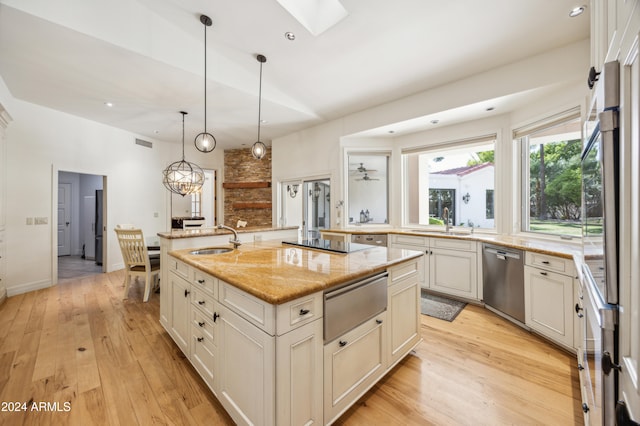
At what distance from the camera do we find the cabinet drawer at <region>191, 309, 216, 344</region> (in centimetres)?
160

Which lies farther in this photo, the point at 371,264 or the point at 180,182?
the point at 180,182

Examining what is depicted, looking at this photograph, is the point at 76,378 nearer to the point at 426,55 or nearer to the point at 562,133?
the point at 426,55

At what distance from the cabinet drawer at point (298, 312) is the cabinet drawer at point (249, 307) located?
4 cm

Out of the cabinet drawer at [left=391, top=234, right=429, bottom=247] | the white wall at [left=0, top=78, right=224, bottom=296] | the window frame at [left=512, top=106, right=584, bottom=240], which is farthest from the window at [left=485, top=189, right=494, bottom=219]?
the white wall at [left=0, top=78, right=224, bottom=296]

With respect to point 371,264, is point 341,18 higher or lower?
higher

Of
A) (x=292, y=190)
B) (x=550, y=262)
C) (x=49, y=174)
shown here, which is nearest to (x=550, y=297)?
(x=550, y=262)

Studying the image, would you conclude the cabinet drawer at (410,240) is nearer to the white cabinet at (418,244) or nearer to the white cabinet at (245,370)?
the white cabinet at (418,244)

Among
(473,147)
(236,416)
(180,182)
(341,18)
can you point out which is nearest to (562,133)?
(473,147)

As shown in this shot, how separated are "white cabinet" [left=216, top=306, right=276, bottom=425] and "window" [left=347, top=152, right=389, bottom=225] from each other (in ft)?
11.5

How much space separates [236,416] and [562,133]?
4055 millimetres

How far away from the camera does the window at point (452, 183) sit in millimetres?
3654

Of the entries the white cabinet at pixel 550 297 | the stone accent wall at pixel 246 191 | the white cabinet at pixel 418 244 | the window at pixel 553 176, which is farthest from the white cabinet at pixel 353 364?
the stone accent wall at pixel 246 191

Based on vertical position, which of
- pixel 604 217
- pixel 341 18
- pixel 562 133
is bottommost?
pixel 604 217

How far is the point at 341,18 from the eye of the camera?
8.22 feet
